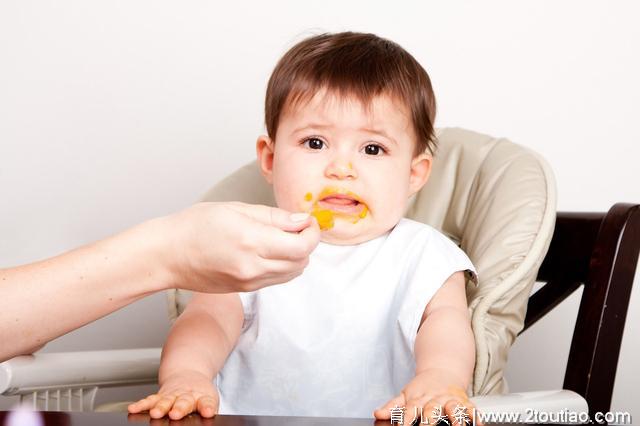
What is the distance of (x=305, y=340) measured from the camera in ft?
4.38

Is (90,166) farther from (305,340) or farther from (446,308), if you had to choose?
(446,308)

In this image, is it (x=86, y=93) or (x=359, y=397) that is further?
(x=86, y=93)

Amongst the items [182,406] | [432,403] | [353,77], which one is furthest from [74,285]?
[353,77]

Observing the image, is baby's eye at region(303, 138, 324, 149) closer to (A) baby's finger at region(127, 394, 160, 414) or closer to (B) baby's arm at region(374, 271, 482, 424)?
(B) baby's arm at region(374, 271, 482, 424)

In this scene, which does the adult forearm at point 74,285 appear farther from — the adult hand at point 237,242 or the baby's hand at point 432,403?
the baby's hand at point 432,403

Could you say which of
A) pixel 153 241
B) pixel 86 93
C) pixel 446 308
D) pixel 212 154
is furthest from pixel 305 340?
pixel 86 93

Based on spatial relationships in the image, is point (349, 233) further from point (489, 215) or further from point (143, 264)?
point (143, 264)

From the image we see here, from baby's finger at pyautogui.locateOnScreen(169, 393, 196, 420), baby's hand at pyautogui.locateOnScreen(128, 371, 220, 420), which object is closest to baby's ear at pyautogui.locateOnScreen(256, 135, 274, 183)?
baby's hand at pyautogui.locateOnScreen(128, 371, 220, 420)

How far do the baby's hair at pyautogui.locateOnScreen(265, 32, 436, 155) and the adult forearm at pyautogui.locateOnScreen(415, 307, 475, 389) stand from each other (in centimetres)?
37

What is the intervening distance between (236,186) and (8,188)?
2.76ft

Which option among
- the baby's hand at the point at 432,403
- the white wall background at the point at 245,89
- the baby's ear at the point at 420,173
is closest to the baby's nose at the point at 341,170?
the baby's ear at the point at 420,173

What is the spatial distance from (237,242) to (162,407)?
0.20m

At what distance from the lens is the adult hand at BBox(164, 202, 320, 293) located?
2.96 feet

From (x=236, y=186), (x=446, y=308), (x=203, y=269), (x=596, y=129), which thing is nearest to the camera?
(x=203, y=269)
